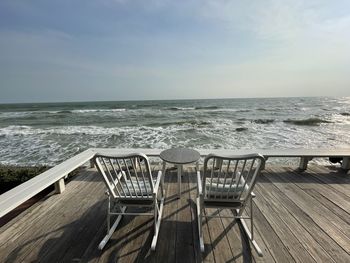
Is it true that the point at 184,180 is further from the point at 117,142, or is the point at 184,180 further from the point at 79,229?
the point at 117,142

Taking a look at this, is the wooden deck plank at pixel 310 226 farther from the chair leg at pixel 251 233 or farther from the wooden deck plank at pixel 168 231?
the wooden deck plank at pixel 168 231

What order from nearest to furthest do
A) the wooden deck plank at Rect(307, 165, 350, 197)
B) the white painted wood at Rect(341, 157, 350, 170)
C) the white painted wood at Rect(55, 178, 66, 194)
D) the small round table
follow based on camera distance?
1. the small round table
2. the white painted wood at Rect(55, 178, 66, 194)
3. the wooden deck plank at Rect(307, 165, 350, 197)
4. the white painted wood at Rect(341, 157, 350, 170)

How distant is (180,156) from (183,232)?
0.87 metres

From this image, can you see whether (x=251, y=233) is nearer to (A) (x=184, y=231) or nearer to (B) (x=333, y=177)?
(A) (x=184, y=231)

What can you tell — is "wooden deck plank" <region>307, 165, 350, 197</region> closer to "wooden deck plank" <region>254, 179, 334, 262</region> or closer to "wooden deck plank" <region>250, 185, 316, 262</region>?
"wooden deck plank" <region>254, 179, 334, 262</region>

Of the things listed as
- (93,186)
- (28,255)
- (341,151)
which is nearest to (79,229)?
(28,255)

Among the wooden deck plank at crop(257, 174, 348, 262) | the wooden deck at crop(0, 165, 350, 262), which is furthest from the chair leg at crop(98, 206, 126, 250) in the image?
the wooden deck plank at crop(257, 174, 348, 262)

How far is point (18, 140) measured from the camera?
771 centimetres

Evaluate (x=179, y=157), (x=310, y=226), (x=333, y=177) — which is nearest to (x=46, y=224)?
(x=179, y=157)

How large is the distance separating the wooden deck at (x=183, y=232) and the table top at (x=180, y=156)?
0.63 metres

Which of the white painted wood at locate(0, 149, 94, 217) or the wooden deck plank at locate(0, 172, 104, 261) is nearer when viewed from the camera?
the wooden deck plank at locate(0, 172, 104, 261)

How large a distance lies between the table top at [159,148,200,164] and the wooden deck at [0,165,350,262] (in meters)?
0.63

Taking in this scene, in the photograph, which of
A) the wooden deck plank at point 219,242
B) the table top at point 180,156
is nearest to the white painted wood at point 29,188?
the table top at point 180,156

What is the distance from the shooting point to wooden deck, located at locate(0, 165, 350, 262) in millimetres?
1512
